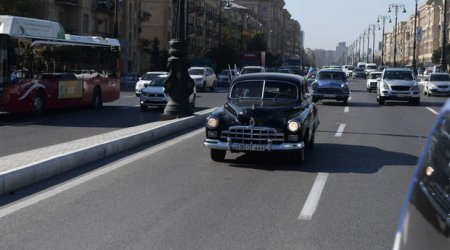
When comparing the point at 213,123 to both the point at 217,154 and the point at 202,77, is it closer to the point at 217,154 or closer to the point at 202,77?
the point at 217,154

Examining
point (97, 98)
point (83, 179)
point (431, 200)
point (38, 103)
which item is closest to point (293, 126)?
point (83, 179)

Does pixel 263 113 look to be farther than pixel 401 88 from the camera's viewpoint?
No

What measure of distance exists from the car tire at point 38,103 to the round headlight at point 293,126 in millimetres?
12755

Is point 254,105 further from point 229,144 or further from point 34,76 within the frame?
point 34,76

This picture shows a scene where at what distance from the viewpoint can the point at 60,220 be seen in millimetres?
6883

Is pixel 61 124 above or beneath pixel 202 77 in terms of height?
beneath

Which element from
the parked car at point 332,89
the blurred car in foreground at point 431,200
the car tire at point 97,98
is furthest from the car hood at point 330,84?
the blurred car in foreground at point 431,200

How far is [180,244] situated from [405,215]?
329 centimetres

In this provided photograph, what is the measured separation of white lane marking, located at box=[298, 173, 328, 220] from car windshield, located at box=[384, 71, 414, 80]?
72.2ft

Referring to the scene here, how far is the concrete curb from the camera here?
8.73 meters

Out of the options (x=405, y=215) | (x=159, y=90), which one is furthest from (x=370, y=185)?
(x=159, y=90)

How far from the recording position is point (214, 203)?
25.7 feet

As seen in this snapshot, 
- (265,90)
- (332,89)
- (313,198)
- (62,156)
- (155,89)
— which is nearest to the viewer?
(313,198)

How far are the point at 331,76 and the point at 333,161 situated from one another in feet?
62.7
